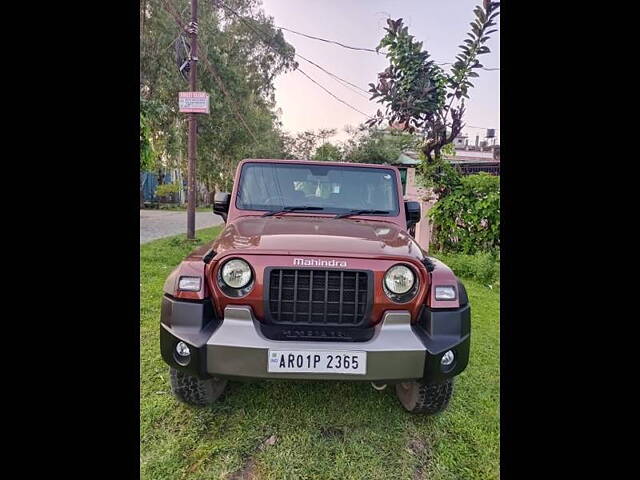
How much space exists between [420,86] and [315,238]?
4.76 m

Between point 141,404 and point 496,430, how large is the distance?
2375 mm

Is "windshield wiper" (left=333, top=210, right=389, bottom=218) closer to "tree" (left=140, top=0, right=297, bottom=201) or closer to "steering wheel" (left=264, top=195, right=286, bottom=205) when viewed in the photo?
"steering wheel" (left=264, top=195, right=286, bottom=205)

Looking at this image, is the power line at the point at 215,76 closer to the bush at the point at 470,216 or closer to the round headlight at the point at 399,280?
the bush at the point at 470,216

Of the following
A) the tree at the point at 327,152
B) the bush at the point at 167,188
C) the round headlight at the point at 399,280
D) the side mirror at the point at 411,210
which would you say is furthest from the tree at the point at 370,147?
the round headlight at the point at 399,280

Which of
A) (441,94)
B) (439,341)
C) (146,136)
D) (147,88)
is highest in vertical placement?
(147,88)

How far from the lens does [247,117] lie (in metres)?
11.6

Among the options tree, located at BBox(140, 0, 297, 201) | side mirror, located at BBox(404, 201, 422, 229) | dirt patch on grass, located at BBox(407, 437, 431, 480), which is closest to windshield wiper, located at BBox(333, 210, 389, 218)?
side mirror, located at BBox(404, 201, 422, 229)

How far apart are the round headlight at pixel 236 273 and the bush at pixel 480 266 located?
190 inches

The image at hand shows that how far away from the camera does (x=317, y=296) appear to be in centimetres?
198

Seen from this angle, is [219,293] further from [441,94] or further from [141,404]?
[441,94]

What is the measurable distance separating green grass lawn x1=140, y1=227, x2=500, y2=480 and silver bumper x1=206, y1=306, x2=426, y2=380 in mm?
524

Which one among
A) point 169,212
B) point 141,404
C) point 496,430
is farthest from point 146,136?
point 169,212

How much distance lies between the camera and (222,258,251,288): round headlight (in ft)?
6.36

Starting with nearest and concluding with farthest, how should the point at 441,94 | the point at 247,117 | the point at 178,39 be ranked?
the point at 441,94 → the point at 178,39 → the point at 247,117
